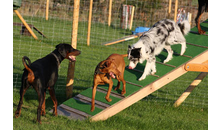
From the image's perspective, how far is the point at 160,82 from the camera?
643 cm

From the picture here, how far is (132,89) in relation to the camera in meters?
6.29

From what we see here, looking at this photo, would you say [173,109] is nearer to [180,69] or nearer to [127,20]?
[180,69]

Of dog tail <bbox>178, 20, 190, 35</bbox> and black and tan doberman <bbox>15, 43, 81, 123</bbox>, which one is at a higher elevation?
dog tail <bbox>178, 20, 190, 35</bbox>

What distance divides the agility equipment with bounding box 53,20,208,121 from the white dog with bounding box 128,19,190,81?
23 cm

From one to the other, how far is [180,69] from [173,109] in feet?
4.99

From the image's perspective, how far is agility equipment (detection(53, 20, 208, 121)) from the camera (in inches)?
234

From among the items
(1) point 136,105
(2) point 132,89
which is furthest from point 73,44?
(1) point 136,105

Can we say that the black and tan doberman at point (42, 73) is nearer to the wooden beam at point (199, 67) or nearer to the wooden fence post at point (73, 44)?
the wooden fence post at point (73, 44)

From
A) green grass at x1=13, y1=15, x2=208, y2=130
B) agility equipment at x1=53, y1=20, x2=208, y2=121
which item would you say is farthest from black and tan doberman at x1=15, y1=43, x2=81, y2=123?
agility equipment at x1=53, y1=20, x2=208, y2=121

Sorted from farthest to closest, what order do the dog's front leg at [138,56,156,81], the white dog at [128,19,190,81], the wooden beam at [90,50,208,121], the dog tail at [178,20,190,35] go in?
the dog tail at [178,20,190,35], the dog's front leg at [138,56,156,81], the white dog at [128,19,190,81], the wooden beam at [90,50,208,121]

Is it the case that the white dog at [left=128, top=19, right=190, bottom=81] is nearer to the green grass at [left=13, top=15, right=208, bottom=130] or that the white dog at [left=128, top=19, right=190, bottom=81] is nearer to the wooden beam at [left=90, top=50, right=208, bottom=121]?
the wooden beam at [left=90, top=50, right=208, bottom=121]

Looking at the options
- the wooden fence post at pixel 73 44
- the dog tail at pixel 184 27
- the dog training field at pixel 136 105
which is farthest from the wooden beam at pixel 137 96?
the wooden fence post at pixel 73 44

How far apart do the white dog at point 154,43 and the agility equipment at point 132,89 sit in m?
0.23

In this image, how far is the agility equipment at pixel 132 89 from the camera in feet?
19.5
